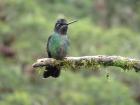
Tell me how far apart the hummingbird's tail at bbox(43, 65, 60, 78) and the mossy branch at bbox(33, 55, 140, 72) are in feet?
0.19

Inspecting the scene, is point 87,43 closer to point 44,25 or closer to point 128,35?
Result: point 44,25

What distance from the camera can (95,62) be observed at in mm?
9086

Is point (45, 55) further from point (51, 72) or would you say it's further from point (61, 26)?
point (51, 72)

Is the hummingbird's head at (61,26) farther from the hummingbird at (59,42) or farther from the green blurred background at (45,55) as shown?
the green blurred background at (45,55)

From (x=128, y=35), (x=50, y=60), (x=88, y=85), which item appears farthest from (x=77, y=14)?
(x=50, y=60)

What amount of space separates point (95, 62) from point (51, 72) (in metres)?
0.59

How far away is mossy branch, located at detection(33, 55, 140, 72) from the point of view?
29.4 feet

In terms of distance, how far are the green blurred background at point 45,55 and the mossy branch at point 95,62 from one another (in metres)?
8.97

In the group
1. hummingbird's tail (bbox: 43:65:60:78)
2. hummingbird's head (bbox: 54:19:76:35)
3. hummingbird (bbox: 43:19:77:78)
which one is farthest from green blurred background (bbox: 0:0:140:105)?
hummingbird's tail (bbox: 43:65:60:78)

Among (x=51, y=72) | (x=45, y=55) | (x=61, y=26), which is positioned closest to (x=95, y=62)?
(x=51, y=72)

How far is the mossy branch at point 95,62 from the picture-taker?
897 centimetres

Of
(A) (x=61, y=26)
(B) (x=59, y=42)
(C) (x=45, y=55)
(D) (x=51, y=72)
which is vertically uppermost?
(C) (x=45, y=55)

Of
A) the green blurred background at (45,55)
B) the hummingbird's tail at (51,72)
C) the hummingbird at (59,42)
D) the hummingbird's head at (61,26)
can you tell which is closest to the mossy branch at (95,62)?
the hummingbird's tail at (51,72)

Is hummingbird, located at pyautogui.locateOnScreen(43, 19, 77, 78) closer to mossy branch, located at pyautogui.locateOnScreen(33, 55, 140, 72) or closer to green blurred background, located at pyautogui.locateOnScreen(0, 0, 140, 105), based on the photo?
mossy branch, located at pyautogui.locateOnScreen(33, 55, 140, 72)
